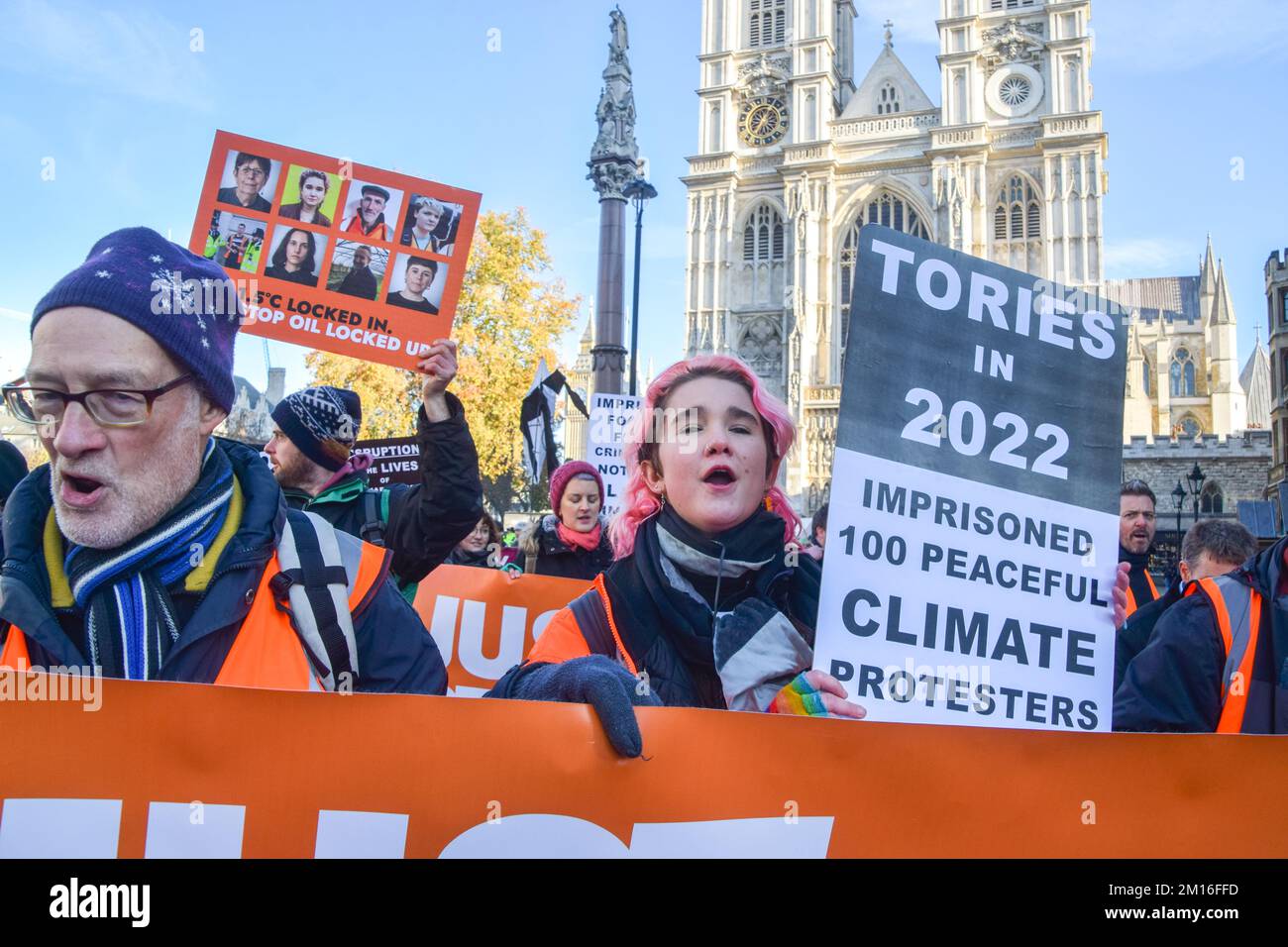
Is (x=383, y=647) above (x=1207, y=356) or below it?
below

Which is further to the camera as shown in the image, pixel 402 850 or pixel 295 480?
pixel 295 480

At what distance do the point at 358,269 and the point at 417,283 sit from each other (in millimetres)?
220

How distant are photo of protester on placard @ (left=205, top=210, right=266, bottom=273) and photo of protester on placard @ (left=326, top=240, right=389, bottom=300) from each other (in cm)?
27

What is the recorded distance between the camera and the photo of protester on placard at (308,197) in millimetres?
3660

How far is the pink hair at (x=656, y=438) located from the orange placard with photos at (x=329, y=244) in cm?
137

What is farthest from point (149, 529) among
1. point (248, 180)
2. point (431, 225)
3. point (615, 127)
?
point (615, 127)

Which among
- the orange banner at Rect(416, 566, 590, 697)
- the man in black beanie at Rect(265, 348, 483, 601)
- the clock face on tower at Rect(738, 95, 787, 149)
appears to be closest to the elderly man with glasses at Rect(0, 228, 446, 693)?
the man in black beanie at Rect(265, 348, 483, 601)

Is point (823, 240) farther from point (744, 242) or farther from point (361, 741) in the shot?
point (361, 741)

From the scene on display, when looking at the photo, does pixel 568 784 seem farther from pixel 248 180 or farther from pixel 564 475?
pixel 564 475

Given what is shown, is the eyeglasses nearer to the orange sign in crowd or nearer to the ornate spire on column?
the orange sign in crowd

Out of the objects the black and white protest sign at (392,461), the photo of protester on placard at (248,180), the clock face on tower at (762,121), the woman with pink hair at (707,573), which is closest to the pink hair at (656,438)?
the woman with pink hair at (707,573)

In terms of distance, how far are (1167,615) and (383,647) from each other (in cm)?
201
